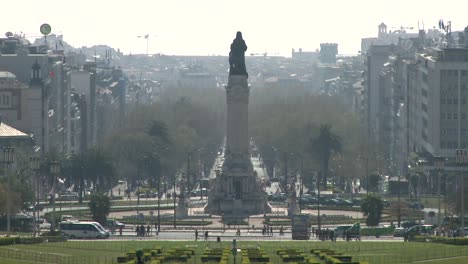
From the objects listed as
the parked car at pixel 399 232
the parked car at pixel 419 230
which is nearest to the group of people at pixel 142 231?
the parked car at pixel 399 232

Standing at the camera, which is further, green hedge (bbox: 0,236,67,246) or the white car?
the white car

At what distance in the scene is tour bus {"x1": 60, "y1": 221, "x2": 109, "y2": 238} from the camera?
151625 millimetres

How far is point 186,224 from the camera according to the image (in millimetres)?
174500

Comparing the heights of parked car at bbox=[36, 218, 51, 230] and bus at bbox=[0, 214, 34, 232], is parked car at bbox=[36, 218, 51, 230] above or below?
below

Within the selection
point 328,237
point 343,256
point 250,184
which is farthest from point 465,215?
point 343,256

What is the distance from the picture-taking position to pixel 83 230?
152 metres

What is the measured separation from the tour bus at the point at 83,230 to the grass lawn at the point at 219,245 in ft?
41.4

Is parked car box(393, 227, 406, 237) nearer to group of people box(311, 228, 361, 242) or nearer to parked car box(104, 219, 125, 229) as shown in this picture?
group of people box(311, 228, 361, 242)

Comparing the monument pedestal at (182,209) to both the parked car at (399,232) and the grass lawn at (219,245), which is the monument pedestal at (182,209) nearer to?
the parked car at (399,232)

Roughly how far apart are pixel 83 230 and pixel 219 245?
19.8m

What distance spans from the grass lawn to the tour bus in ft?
41.4

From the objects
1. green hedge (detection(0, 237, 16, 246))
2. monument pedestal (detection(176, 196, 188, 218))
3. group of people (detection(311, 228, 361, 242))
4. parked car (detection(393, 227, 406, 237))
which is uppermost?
green hedge (detection(0, 237, 16, 246))

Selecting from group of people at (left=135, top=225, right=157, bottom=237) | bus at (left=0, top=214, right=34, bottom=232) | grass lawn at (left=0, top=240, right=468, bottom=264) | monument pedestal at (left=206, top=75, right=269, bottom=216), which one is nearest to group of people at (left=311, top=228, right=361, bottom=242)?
grass lawn at (left=0, top=240, right=468, bottom=264)

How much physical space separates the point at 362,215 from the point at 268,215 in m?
8.87
